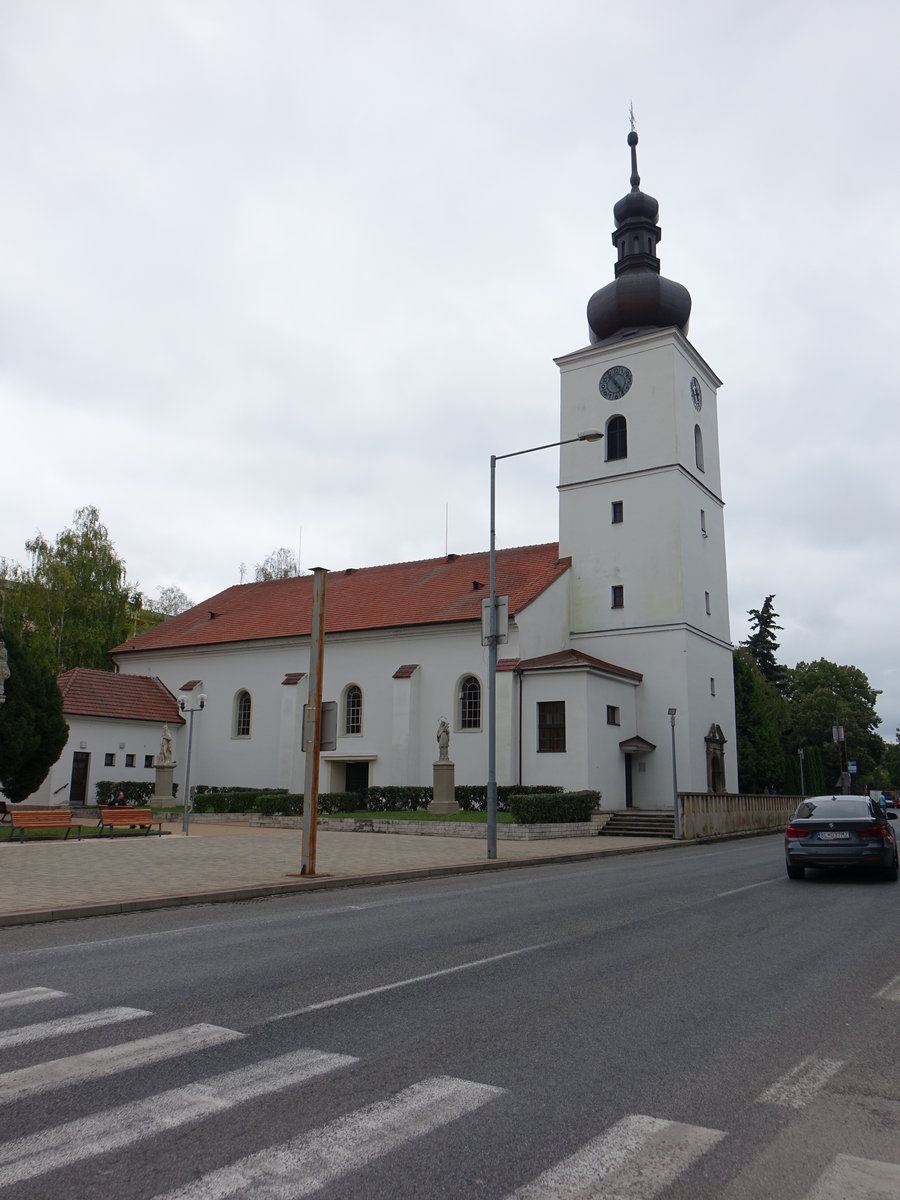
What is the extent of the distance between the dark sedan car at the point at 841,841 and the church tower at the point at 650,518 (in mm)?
18841

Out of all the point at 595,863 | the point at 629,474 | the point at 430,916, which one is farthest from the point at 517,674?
the point at 430,916

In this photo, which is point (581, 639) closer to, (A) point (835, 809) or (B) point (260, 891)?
(A) point (835, 809)

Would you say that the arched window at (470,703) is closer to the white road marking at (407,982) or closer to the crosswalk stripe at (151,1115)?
the white road marking at (407,982)

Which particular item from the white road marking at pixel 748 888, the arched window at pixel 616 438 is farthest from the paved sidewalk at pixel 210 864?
the arched window at pixel 616 438

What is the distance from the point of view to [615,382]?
39688mm

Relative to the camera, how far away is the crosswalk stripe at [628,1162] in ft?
11.5

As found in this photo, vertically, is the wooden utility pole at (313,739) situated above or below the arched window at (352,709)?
below

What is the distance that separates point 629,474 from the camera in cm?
3822

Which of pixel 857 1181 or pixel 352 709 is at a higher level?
pixel 352 709

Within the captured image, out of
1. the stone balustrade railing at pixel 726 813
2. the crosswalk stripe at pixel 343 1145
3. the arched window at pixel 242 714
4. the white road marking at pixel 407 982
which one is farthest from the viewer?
the arched window at pixel 242 714

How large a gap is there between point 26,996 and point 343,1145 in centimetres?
389

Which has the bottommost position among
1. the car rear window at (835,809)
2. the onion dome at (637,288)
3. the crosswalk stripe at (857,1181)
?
the crosswalk stripe at (857,1181)

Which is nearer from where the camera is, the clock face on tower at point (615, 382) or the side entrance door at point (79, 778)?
the side entrance door at point (79, 778)

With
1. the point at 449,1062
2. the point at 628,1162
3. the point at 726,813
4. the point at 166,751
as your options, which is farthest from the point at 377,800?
the point at 628,1162
